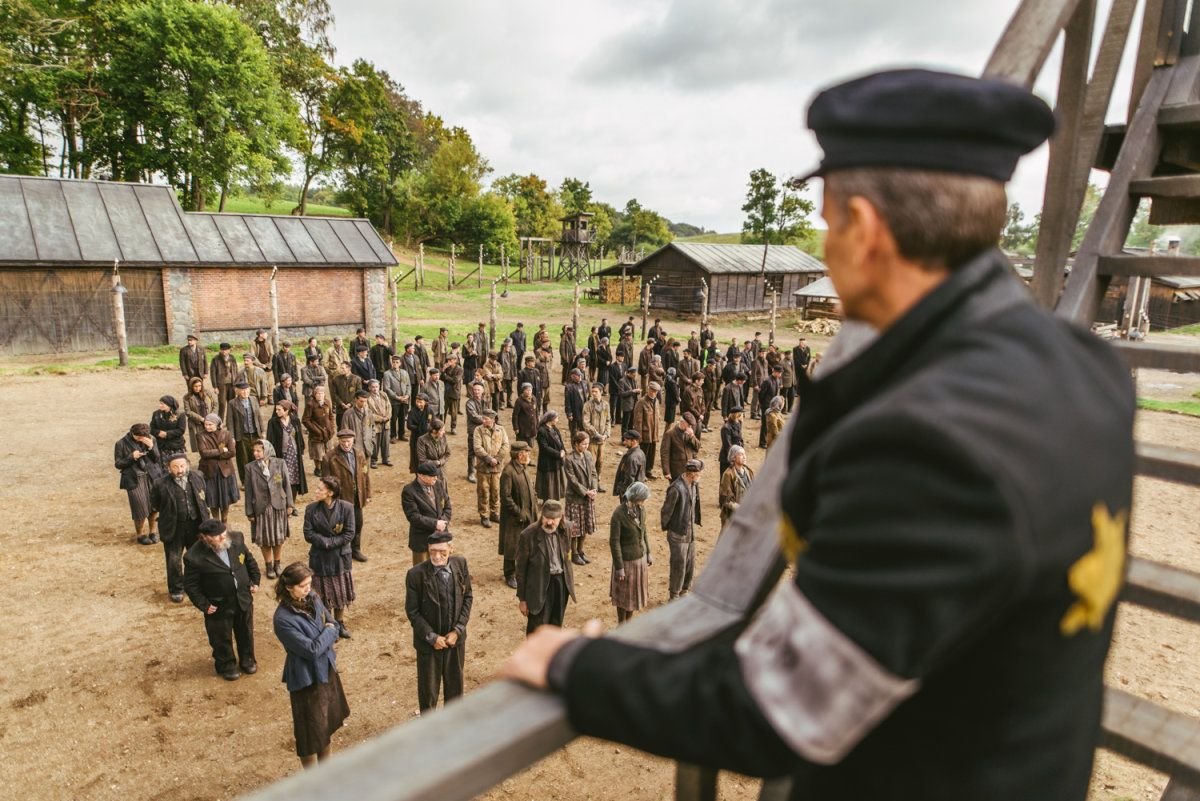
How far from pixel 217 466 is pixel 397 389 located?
5.18 metres

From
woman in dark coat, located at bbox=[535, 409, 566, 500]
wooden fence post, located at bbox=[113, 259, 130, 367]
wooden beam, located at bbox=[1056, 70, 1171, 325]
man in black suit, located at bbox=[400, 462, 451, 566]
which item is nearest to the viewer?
wooden beam, located at bbox=[1056, 70, 1171, 325]

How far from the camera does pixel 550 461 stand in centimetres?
1117

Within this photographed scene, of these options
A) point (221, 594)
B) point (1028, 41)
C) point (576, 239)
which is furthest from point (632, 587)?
point (576, 239)

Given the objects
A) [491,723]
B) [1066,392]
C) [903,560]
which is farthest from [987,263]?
[491,723]

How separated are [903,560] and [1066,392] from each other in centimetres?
30

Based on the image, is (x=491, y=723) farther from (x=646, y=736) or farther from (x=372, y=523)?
(x=372, y=523)

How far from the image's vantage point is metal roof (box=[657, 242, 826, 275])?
36.5 meters

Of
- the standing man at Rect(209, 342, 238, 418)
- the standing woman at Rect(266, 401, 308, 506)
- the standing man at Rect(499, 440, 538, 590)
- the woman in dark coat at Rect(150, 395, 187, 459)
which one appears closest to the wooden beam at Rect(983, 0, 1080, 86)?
the standing man at Rect(499, 440, 538, 590)

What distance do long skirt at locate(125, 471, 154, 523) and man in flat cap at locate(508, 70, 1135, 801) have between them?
10458 mm

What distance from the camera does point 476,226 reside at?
53562 millimetres

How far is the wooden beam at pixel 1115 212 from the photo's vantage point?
92.7 inches

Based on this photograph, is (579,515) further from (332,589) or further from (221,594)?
(221,594)

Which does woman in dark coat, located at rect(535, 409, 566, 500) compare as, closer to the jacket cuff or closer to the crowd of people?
the crowd of people

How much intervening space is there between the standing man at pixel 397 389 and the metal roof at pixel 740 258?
2375 centimetres
